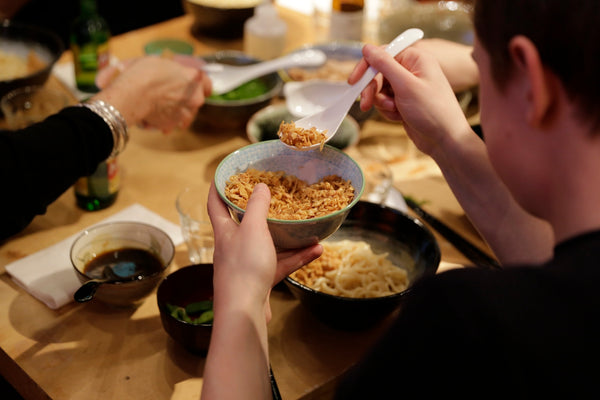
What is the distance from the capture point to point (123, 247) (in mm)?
1382

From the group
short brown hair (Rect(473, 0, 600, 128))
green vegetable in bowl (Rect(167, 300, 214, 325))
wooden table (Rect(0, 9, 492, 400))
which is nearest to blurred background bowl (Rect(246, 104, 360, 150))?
wooden table (Rect(0, 9, 492, 400))

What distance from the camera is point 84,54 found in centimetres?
209

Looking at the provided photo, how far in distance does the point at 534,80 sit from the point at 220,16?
6.71 feet

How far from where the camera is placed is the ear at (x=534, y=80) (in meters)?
0.73

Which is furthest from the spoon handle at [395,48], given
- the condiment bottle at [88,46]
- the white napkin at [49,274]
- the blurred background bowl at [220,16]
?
the blurred background bowl at [220,16]

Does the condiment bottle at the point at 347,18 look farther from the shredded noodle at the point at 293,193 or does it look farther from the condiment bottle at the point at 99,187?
the shredded noodle at the point at 293,193

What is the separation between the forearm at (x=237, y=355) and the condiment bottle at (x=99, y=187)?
77 centimetres

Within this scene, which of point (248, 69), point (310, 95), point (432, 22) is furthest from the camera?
point (432, 22)

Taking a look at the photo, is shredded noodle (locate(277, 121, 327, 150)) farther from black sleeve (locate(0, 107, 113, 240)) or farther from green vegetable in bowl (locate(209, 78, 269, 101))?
green vegetable in bowl (locate(209, 78, 269, 101))

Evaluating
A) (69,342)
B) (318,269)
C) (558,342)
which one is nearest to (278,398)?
(318,269)

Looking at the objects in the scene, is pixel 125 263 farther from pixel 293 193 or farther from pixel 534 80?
pixel 534 80

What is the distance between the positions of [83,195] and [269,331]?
0.68m

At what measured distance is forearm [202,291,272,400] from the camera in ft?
3.00

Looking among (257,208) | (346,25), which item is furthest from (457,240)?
(346,25)
